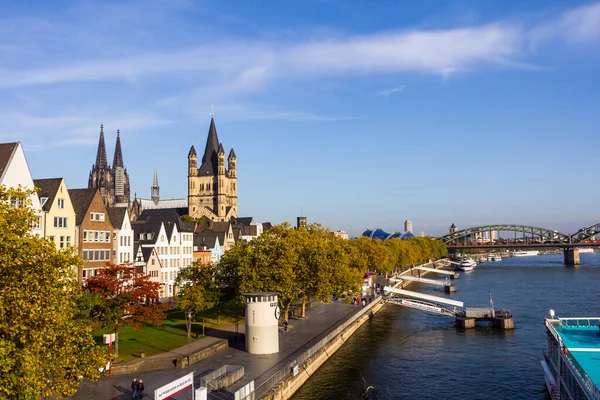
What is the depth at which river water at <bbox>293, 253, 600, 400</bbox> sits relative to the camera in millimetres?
45456

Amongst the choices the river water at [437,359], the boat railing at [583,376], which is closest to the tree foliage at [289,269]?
the river water at [437,359]

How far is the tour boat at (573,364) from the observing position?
105 ft

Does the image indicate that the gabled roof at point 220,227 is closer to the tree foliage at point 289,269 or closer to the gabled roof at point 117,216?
→ the gabled roof at point 117,216

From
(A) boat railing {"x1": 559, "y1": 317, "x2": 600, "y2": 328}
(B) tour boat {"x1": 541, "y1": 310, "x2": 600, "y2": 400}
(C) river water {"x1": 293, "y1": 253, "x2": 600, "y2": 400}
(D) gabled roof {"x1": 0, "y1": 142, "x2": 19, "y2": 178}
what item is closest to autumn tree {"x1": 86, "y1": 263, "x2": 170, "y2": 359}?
(C) river water {"x1": 293, "y1": 253, "x2": 600, "y2": 400}

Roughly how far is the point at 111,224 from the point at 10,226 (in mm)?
55237

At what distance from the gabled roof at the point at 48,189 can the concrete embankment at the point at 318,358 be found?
35.8 meters

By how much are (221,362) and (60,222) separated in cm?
3162

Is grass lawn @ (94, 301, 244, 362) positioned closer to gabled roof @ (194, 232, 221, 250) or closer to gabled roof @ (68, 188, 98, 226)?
gabled roof @ (68, 188, 98, 226)

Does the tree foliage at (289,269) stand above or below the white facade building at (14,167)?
below

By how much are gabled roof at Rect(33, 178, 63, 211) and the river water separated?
37041 mm

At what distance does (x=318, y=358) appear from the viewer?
50.5 m

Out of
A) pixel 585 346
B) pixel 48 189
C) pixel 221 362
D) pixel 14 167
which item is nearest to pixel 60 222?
pixel 48 189

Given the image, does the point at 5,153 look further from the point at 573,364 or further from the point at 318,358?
the point at 573,364

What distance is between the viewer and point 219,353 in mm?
48312
